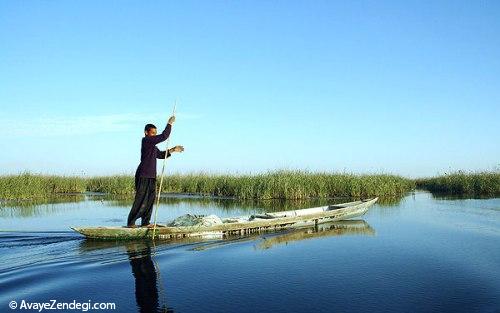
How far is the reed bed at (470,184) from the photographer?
2228 centimetres

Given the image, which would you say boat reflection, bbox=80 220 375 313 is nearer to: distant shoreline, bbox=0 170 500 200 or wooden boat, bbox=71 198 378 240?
wooden boat, bbox=71 198 378 240

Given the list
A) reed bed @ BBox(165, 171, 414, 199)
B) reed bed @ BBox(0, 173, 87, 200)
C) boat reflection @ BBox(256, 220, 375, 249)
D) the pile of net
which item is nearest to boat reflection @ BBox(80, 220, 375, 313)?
boat reflection @ BBox(256, 220, 375, 249)

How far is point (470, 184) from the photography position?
76.1ft

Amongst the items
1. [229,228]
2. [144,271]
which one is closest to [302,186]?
[229,228]

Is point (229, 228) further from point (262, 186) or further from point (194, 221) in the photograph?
point (262, 186)

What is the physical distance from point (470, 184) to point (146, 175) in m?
19.6

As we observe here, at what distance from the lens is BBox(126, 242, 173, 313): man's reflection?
4.77 m

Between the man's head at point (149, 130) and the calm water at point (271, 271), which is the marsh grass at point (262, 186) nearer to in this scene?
the calm water at point (271, 271)

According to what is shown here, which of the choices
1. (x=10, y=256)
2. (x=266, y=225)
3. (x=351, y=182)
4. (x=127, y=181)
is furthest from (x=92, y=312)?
(x=127, y=181)

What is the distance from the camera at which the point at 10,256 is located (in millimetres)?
7059

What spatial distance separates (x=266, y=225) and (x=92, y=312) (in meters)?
5.68

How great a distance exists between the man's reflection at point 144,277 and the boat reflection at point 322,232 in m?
2.09

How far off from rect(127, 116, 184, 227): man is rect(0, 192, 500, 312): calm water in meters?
0.70

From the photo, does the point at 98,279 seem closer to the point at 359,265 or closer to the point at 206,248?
the point at 206,248
